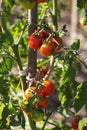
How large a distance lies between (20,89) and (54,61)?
0.85 feet

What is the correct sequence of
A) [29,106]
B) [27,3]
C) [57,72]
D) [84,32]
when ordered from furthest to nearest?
[84,32], [57,72], [29,106], [27,3]

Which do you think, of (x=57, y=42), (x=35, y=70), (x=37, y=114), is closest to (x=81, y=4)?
(x=57, y=42)

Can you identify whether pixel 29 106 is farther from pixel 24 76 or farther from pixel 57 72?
pixel 57 72

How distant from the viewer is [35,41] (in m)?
1.52

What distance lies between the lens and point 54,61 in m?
1.64

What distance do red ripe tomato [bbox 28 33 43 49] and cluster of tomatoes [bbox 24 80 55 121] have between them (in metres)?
0.16

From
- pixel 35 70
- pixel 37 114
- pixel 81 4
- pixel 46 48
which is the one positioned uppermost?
pixel 81 4

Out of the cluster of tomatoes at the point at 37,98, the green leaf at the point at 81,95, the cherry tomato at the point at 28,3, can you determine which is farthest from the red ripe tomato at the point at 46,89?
the cherry tomato at the point at 28,3

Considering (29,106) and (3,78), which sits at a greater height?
(3,78)

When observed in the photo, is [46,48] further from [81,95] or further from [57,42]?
[81,95]

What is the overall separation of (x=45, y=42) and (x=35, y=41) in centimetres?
4

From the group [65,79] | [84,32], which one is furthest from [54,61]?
[84,32]

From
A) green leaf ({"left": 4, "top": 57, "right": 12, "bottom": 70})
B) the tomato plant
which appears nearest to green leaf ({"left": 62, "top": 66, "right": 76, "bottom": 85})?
the tomato plant

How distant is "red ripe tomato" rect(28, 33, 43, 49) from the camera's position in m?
1.51
